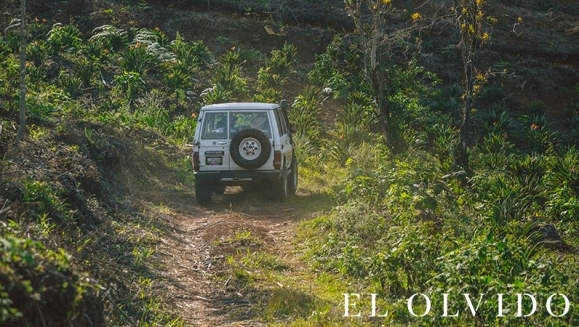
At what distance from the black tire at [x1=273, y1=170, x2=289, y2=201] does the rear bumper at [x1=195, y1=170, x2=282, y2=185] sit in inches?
9.1

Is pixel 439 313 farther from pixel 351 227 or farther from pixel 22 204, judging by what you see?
pixel 22 204

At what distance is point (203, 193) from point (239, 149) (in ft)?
3.65

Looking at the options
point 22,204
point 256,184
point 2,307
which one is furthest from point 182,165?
point 2,307

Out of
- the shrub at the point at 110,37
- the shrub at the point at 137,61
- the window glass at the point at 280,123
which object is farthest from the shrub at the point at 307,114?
the shrub at the point at 110,37

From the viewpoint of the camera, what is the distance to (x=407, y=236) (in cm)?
712

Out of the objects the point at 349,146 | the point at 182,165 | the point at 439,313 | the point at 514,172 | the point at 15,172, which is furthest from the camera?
the point at 349,146

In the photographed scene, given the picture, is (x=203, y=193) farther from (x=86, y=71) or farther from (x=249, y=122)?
(x=86, y=71)

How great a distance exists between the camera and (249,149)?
12312mm

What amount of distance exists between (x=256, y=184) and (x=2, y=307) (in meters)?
9.24

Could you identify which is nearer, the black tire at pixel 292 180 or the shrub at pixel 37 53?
the black tire at pixel 292 180

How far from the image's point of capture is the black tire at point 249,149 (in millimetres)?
12219

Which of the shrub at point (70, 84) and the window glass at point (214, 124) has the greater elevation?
the shrub at point (70, 84)

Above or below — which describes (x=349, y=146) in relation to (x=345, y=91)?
below

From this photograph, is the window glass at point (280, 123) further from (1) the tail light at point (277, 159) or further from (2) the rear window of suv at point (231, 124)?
(1) the tail light at point (277, 159)
